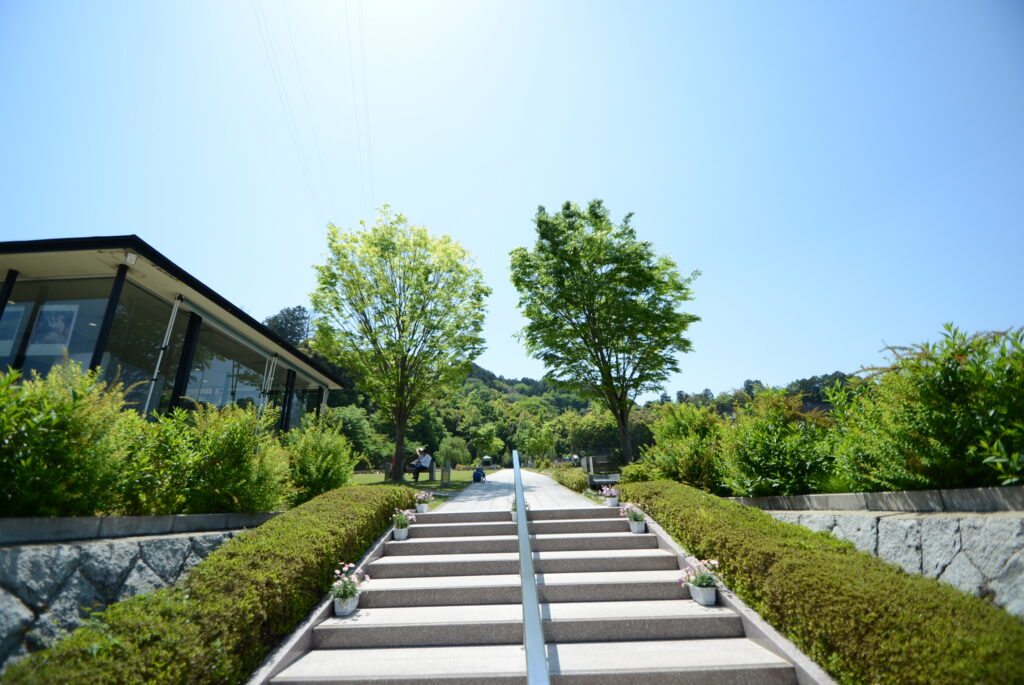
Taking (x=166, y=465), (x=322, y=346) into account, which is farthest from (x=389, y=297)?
(x=166, y=465)

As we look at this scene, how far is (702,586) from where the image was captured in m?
4.78

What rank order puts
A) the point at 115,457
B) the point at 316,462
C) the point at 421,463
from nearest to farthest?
the point at 115,457 < the point at 316,462 < the point at 421,463

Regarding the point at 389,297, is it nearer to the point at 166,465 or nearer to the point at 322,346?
the point at 322,346

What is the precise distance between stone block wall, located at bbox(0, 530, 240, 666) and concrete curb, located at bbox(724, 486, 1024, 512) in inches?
295

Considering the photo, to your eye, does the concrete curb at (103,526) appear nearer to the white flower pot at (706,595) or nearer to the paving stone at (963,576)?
the white flower pot at (706,595)

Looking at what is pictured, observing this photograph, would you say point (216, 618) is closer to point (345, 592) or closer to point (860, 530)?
point (345, 592)

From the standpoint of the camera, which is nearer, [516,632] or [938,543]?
[938,543]

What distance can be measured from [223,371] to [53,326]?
14.0 ft

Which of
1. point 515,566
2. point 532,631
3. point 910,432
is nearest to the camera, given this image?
point 532,631

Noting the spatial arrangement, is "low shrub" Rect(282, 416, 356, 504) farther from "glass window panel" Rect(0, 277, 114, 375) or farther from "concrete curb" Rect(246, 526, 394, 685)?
"glass window panel" Rect(0, 277, 114, 375)

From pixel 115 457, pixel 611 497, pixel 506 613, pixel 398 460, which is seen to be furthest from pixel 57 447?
pixel 398 460

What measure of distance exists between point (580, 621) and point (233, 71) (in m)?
12.0

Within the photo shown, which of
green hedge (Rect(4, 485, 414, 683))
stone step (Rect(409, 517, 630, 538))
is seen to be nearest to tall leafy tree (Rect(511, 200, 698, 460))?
stone step (Rect(409, 517, 630, 538))

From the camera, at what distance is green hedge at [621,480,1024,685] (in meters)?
2.46
